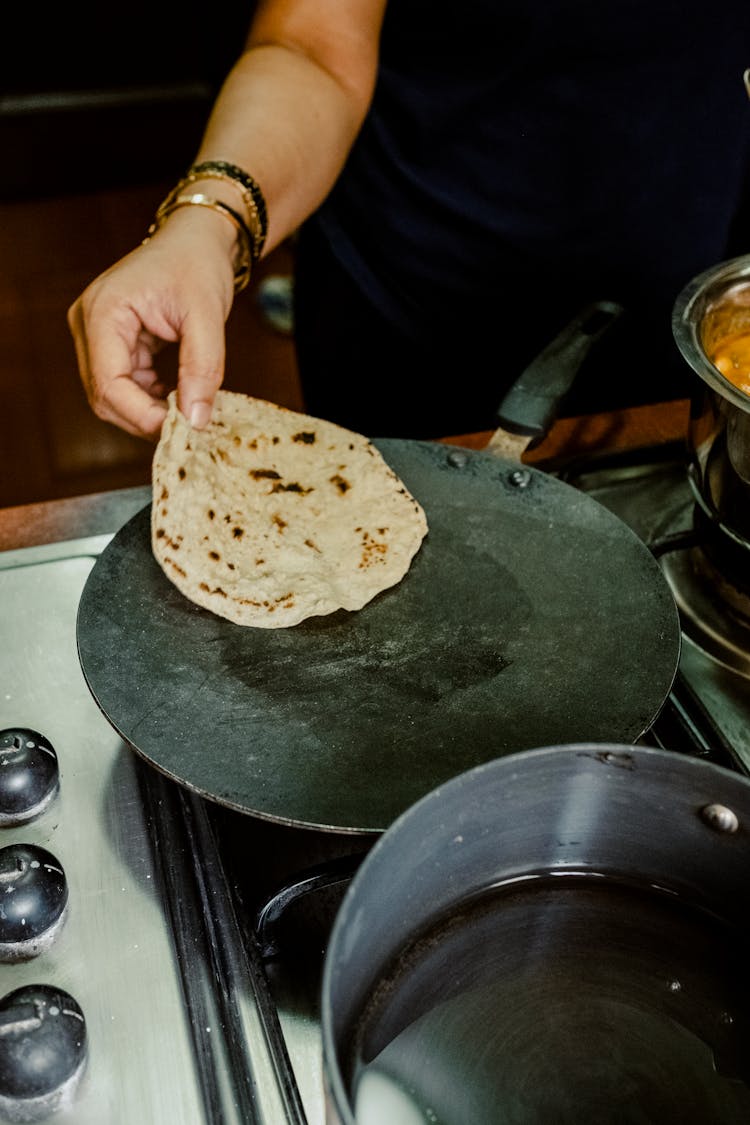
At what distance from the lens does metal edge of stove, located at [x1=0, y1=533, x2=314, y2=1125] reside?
53cm

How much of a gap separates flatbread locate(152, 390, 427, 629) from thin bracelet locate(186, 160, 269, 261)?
0.18 metres

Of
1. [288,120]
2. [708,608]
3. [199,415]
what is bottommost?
[708,608]

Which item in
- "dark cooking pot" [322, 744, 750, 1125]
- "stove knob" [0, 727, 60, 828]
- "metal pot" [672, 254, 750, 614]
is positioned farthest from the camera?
"metal pot" [672, 254, 750, 614]

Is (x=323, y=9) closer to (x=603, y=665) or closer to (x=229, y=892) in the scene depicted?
(x=603, y=665)

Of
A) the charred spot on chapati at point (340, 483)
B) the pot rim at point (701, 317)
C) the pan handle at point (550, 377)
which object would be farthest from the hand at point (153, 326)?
the pot rim at point (701, 317)

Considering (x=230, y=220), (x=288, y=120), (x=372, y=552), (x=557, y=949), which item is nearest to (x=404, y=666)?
(x=372, y=552)

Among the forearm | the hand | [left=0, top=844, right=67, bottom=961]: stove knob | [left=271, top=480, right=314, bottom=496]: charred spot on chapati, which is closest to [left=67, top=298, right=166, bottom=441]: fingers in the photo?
the hand

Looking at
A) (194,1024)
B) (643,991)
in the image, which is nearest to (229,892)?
(194,1024)

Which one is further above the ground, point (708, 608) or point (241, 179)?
point (241, 179)

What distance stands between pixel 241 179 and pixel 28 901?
2.26 ft

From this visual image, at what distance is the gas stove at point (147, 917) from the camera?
0.52 meters

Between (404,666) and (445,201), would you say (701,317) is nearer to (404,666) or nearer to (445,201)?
(404,666)

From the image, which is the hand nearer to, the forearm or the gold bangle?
the gold bangle

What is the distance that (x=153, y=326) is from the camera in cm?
90
